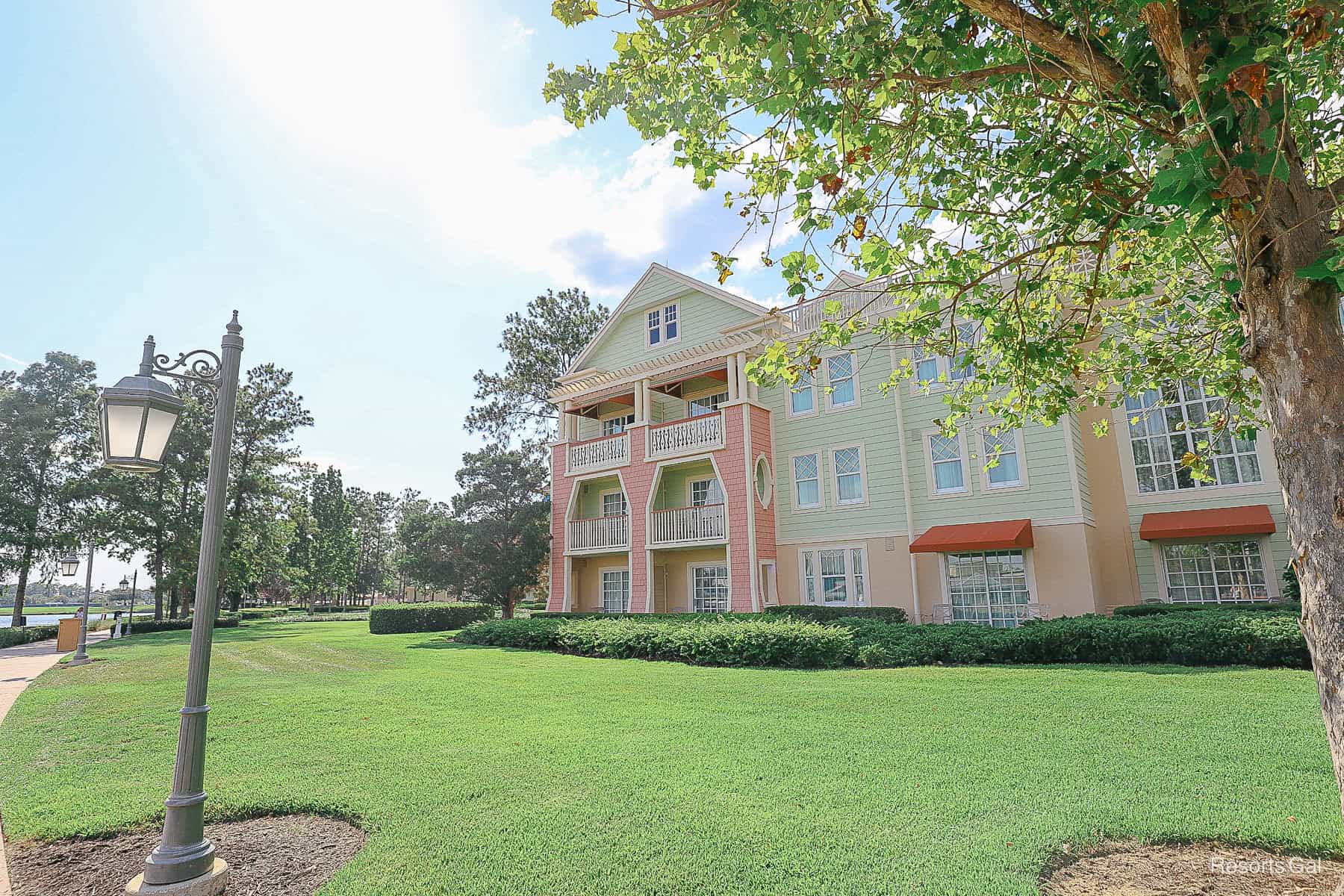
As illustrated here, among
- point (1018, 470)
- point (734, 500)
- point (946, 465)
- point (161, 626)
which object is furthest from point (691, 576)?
point (161, 626)

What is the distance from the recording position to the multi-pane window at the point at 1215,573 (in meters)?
14.5

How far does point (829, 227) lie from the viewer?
4938mm

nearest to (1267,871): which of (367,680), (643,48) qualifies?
(643,48)

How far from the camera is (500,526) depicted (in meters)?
27.2

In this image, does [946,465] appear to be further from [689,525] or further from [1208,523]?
[689,525]

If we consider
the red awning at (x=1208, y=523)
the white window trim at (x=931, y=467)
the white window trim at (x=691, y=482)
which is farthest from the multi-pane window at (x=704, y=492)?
the red awning at (x=1208, y=523)

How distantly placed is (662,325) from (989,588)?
13.2 m

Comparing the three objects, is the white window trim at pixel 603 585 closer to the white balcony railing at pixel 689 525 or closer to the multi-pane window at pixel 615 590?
the multi-pane window at pixel 615 590

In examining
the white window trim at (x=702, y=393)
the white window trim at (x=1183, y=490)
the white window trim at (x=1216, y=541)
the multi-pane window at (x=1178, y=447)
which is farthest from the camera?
the white window trim at (x=702, y=393)

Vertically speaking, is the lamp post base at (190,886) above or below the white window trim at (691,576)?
below

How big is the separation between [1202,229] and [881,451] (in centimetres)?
1594

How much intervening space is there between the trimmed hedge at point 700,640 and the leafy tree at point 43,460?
81.7 feet

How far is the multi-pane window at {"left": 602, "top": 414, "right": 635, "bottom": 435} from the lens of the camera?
24984mm

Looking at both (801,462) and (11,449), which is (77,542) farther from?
(801,462)
